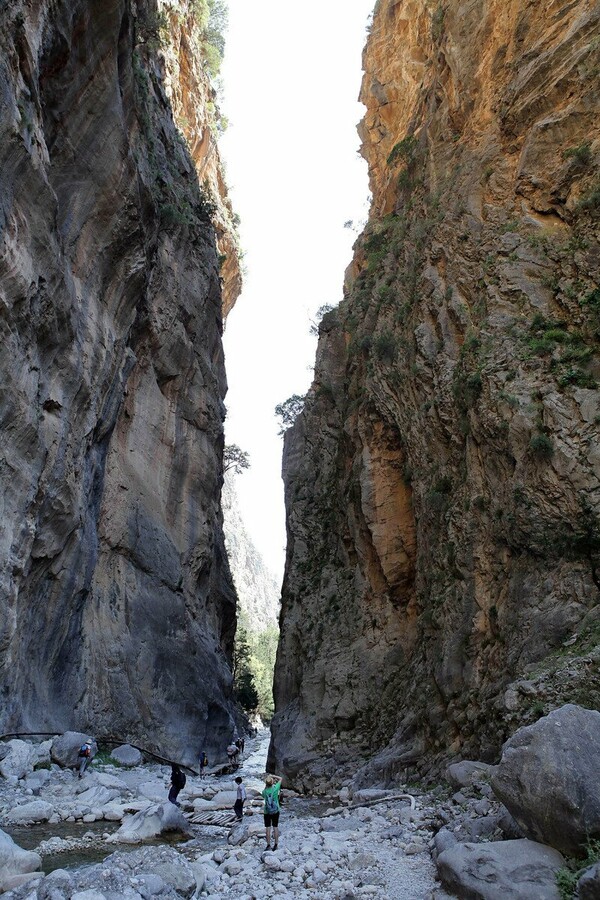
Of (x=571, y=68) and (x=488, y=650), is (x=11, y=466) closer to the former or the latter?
(x=488, y=650)

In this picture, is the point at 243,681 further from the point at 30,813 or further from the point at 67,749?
the point at 30,813

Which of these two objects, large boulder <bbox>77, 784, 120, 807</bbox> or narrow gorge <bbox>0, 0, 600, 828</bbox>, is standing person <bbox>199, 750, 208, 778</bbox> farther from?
large boulder <bbox>77, 784, 120, 807</bbox>

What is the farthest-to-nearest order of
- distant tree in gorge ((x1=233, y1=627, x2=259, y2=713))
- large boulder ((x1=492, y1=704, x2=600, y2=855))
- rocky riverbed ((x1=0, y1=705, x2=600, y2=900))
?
distant tree in gorge ((x1=233, y1=627, x2=259, y2=713)) < rocky riverbed ((x1=0, y1=705, x2=600, y2=900)) < large boulder ((x1=492, y1=704, x2=600, y2=855))

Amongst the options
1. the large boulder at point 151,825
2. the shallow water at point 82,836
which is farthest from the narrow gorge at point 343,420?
the large boulder at point 151,825

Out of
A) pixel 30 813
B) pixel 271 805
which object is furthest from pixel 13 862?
pixel 30 813

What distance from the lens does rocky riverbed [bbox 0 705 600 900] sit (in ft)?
20.1

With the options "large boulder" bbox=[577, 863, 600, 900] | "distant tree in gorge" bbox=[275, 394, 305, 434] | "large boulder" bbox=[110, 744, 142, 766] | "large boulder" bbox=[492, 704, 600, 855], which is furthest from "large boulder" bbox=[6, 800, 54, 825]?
"distant tree in gorge" bbox=[275, 394, 305, 434]

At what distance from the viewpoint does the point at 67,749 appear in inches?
612

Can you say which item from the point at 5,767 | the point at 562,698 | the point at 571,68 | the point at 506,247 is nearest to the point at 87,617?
the point at 5,767

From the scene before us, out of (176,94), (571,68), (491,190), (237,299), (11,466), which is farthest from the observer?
(237,299)

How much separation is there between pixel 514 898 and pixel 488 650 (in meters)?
8.64

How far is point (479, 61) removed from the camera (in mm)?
22031

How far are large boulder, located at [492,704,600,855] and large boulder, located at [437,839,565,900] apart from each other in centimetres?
25

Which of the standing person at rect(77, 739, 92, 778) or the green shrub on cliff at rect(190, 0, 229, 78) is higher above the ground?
the green shrub on cliff at rect(190, 0, 229, 78)
